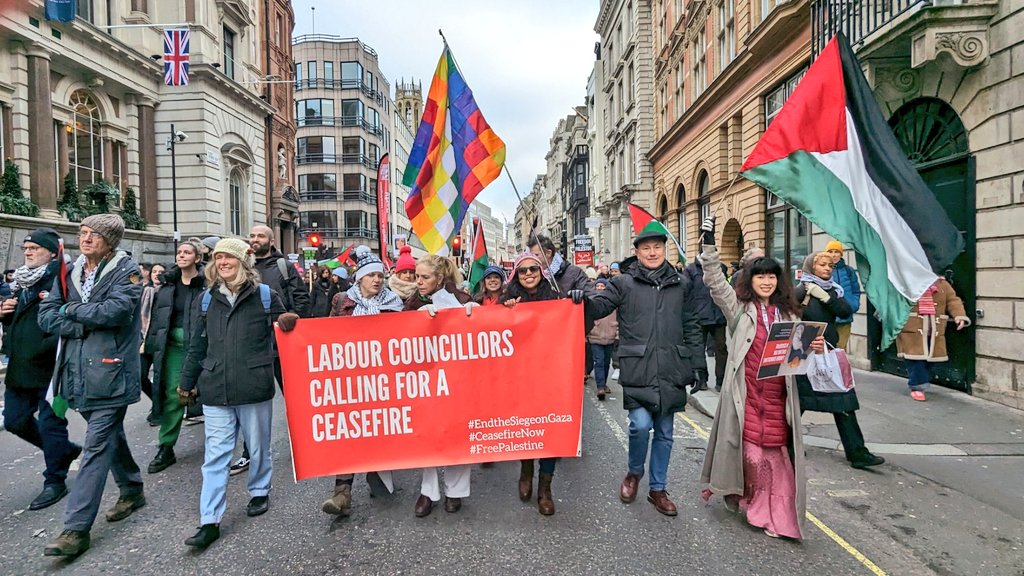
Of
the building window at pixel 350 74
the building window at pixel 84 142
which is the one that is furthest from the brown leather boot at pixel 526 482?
the building window at pixel 350 74

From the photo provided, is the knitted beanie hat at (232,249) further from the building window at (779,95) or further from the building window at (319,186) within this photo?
the building window at (319,186)

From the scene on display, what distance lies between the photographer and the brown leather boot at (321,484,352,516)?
4051mm

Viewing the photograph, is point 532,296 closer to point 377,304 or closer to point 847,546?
point 377,304

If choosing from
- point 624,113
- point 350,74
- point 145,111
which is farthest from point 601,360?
point 350,74

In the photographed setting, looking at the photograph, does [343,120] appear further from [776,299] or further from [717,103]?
[776,299]

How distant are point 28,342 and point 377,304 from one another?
8.74 ft

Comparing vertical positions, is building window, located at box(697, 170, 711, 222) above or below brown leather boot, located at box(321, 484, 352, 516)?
above

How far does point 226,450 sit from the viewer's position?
3916mm

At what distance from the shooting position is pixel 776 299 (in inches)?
160

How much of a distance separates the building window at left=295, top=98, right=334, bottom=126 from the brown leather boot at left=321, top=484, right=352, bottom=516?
62.1 metres

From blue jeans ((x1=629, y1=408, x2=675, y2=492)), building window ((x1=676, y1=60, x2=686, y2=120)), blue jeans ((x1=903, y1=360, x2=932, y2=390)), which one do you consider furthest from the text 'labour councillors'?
building window ((x1=676, y1=60, x2=686, y2=120))

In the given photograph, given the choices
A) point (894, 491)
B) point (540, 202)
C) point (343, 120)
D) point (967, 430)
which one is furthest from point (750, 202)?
point (540, 202)

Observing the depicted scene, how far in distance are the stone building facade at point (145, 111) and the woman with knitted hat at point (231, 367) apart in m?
16.9

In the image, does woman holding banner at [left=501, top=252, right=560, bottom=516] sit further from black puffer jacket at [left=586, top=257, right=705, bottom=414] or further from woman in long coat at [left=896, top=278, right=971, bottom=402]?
woman in long coat at [left=896, top=278, right=971, bottom=402]
